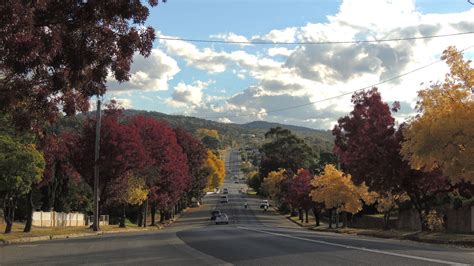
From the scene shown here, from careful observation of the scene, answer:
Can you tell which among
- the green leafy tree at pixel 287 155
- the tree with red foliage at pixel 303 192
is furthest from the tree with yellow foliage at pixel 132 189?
the green leafy tree at pixel 287 155

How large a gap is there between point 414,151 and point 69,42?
17743 millimetres

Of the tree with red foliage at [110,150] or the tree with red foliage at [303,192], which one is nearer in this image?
the tree with red foliage at [110,150]

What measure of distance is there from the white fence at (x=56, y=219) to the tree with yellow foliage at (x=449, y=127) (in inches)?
1157

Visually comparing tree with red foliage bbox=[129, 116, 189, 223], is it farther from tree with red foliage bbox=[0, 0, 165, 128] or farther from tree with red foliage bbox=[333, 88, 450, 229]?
tree with red foliage bbox=[0, 0, 165, 128]

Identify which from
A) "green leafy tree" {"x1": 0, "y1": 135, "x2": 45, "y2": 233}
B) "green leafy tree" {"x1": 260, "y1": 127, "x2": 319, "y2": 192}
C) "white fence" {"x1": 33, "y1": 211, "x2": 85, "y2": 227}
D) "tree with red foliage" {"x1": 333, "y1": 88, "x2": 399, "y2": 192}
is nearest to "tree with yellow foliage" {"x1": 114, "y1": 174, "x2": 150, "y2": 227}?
"white fence" {"x1": 33, "y1": 211, "x2": 85, "y2": 227}

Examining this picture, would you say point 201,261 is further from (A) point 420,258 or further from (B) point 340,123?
(B) point 340,123

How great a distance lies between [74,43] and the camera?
1123 cm

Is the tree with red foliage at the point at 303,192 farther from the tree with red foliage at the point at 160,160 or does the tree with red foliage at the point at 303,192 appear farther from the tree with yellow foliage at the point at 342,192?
the tree with red foliage at the point at 160,160

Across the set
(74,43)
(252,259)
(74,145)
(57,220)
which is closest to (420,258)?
(252,259)

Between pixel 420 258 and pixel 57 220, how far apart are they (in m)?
40.2

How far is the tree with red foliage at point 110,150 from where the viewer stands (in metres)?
41.8

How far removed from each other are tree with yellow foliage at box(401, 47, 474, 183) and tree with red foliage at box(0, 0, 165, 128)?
14.9 metres

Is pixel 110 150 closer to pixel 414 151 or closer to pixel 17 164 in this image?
pixel 17 164

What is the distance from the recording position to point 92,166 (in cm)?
4247
